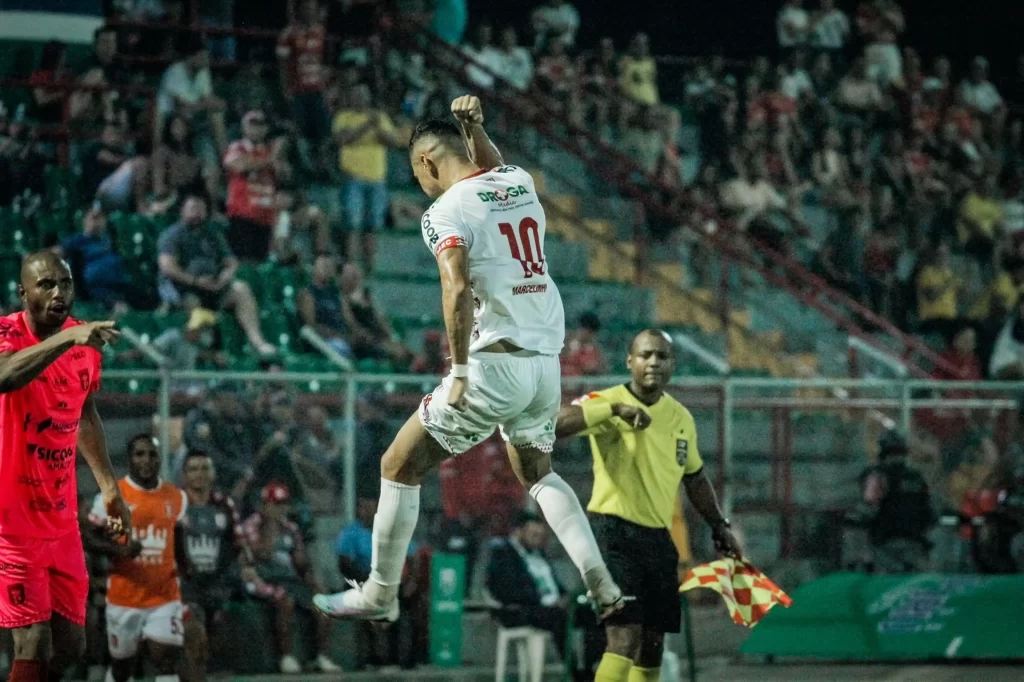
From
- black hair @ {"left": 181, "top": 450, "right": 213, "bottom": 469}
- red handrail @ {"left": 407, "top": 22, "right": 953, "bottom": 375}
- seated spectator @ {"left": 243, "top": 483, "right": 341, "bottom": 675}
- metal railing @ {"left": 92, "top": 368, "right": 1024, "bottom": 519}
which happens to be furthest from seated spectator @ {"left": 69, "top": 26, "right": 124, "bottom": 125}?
black hair @ {"left": 181, "top": 450, "right": 213, "bottom": 469}

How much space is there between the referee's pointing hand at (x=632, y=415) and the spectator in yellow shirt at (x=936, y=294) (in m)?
10.8

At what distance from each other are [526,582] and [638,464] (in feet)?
12.1

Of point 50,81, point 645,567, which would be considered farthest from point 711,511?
point 50,81

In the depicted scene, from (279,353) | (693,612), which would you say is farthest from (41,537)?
(693,612)

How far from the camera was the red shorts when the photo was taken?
721cm

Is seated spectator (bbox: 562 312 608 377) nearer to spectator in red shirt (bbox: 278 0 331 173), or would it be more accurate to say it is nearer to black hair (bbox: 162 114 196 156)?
spectator in red shirt (bbox: 278 0 331 173)

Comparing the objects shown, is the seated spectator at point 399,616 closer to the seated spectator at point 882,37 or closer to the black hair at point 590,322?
the black hair at point 590,322

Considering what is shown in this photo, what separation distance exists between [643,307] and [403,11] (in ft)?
15.1

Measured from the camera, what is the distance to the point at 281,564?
41.5 ft

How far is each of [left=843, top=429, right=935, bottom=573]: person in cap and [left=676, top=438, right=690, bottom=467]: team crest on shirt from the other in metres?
5.13

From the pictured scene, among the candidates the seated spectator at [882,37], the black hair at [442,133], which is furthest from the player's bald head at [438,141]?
the seated spectator at [882,37]

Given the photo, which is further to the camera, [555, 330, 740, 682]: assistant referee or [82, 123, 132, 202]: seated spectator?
[82, 123, 132, 202]: seated spectator

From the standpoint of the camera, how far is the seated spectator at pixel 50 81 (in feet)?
53.0

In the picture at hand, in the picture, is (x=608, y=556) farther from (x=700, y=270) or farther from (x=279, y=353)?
(x=700, y=270)
